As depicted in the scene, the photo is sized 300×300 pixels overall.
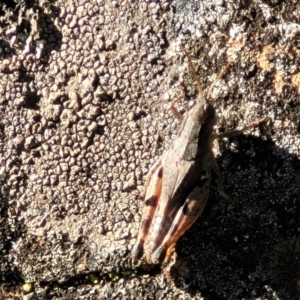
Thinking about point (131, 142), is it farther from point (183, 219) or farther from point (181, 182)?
point (183, 219)

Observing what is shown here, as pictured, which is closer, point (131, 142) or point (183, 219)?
point (183, 219)

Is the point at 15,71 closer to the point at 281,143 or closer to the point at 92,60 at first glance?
the point at 92,60

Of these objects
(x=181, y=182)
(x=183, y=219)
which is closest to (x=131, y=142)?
(x=181, y=182)

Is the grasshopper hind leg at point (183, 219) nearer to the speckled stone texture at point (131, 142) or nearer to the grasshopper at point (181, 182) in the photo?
the grasshopper at point (181, 182)

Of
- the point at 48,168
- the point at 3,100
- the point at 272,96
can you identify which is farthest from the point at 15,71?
the point at 272,96

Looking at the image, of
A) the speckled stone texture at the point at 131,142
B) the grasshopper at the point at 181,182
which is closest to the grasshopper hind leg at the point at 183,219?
the grasshopper at the point at 181,182
